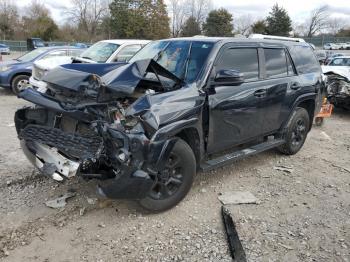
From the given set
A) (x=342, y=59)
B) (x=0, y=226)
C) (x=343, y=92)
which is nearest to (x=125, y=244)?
(x=0, y=226)

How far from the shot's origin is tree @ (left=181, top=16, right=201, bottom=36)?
54.3m

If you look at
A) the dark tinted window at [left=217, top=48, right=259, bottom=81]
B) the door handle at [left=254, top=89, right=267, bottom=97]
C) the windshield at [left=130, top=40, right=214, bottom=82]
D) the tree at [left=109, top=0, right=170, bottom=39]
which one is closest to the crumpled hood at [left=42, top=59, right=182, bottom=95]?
the windshield at [left=130, top=40, right=214, bottom=82]

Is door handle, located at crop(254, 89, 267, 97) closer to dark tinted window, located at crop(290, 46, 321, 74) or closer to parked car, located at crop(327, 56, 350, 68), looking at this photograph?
dark tinted window, located at crop(290, 46, 321, 74)

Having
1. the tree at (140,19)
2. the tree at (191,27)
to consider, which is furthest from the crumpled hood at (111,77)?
the tree at (191,27)

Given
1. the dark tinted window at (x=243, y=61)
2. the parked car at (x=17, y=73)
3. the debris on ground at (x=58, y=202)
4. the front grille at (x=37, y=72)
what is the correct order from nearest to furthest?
the debris on ground at (x=58, y=202), the dark tinted window at (x=243, y=61), the front grille at (x=37, y=72), the parked car at (x=17, y=73)

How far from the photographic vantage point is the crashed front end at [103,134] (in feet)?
11.4

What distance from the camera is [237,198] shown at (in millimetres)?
4562

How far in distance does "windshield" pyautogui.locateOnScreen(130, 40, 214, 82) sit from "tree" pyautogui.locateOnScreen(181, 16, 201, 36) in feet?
166

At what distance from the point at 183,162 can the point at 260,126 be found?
1734 mm

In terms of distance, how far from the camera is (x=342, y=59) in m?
12.8

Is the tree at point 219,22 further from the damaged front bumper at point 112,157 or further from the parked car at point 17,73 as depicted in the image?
the damaged front bumper at point 112,157

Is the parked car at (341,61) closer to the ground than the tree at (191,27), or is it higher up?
closer to the ground

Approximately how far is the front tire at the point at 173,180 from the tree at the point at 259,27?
57079 mm

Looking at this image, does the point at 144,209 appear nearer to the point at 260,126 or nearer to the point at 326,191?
the point at 260,126
